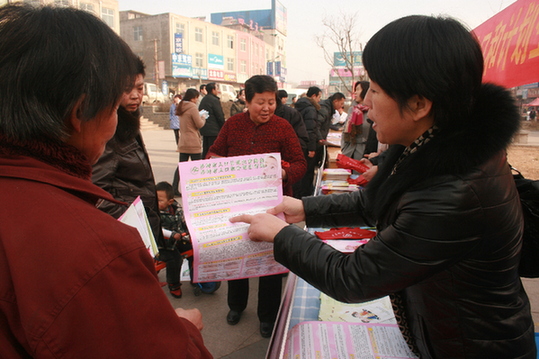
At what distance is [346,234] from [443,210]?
1273 mm

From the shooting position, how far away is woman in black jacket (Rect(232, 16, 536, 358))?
0.91 metres

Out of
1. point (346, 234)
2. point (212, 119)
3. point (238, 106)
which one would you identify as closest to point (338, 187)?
point (346, 234)

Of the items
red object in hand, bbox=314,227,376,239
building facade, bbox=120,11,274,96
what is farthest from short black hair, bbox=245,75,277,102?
building facade, bbox=120,11,274,96

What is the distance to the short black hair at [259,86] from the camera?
2.66 metres

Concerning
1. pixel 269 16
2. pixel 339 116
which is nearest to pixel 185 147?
pixel 339 116

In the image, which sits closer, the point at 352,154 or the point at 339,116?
the point at 352,154

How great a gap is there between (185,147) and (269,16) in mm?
77472

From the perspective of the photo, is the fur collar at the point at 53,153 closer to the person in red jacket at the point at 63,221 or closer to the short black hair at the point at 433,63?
the person in red jacket at the point at 63,221

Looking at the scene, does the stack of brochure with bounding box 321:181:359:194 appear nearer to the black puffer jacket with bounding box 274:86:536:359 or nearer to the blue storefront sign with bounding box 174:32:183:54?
the black puffer jacket with bounding box 274:86:536:359

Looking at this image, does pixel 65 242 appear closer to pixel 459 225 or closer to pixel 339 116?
pixel 459 225

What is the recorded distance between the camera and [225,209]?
1.45 meters

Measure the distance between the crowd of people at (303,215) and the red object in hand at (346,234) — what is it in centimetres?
56

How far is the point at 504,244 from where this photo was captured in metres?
0.95

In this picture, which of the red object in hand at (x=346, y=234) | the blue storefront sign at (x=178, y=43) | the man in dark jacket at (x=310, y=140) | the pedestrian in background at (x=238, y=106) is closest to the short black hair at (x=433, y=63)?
the red object in hand at (x=346, y=234)
